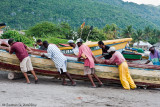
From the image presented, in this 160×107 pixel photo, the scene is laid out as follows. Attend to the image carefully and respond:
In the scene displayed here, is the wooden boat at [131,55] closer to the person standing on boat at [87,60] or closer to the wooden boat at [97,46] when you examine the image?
the wooden boat at [97,46]

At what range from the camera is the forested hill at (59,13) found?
69.7 m

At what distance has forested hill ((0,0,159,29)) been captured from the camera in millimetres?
69688

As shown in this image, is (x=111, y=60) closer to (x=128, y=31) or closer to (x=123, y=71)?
(x=123, y=71)

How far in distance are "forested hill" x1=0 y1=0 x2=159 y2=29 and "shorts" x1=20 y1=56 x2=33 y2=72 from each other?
59949mm

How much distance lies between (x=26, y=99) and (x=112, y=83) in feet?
10.7

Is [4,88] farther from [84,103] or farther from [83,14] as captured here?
[83,14]

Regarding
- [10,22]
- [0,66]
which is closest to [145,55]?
[0,66]

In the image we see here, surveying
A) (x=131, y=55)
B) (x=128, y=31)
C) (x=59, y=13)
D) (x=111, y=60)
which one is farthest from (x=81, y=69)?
(x=59, y=13)

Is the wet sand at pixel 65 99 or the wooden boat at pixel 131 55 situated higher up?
the wet sand at pixel 65 99

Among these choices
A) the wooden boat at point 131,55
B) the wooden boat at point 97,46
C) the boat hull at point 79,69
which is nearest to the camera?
the boat hull at point 79,69

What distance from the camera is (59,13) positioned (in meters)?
86.3

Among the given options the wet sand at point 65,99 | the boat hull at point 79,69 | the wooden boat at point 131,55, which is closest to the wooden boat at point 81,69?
the boat hull at point 79,69

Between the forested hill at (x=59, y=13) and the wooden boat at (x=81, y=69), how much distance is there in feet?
195

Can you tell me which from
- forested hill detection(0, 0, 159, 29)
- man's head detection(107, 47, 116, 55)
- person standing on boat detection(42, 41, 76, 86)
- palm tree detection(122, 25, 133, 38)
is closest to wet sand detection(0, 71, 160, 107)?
person standing on boat detection(42, 41, 76, 86)
